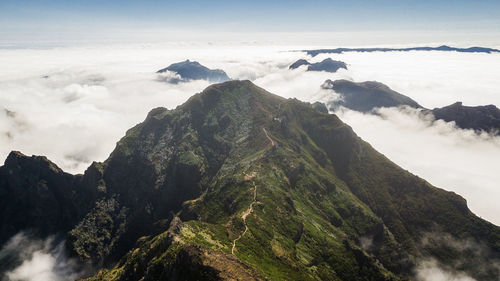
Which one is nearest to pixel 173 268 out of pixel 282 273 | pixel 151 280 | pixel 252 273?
pixel 151 280

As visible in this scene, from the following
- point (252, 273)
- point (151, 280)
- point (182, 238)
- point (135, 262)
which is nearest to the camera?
point (252, 273)

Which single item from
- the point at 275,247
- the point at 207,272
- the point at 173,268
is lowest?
the point at 275,247

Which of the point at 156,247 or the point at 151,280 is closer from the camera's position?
the point at 151,280

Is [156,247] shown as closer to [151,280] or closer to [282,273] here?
[151,280]

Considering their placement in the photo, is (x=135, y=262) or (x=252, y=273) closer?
(x=252, y=273)

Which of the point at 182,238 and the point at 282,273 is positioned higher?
the point at 182,238

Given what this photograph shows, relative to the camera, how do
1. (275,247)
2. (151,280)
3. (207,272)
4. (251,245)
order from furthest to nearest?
(275,247) → (251,245) → (151,280) → (207,272)

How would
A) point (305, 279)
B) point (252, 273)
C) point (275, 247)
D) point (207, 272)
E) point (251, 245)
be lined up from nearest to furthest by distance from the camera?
point (207, 272) < point (252, 273) < point (305, 279) < point (251, 245) < point (275, 247)

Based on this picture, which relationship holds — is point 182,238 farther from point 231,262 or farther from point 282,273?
point 282,273

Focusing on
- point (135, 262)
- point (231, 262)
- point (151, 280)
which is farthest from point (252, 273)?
point (135, 262)
